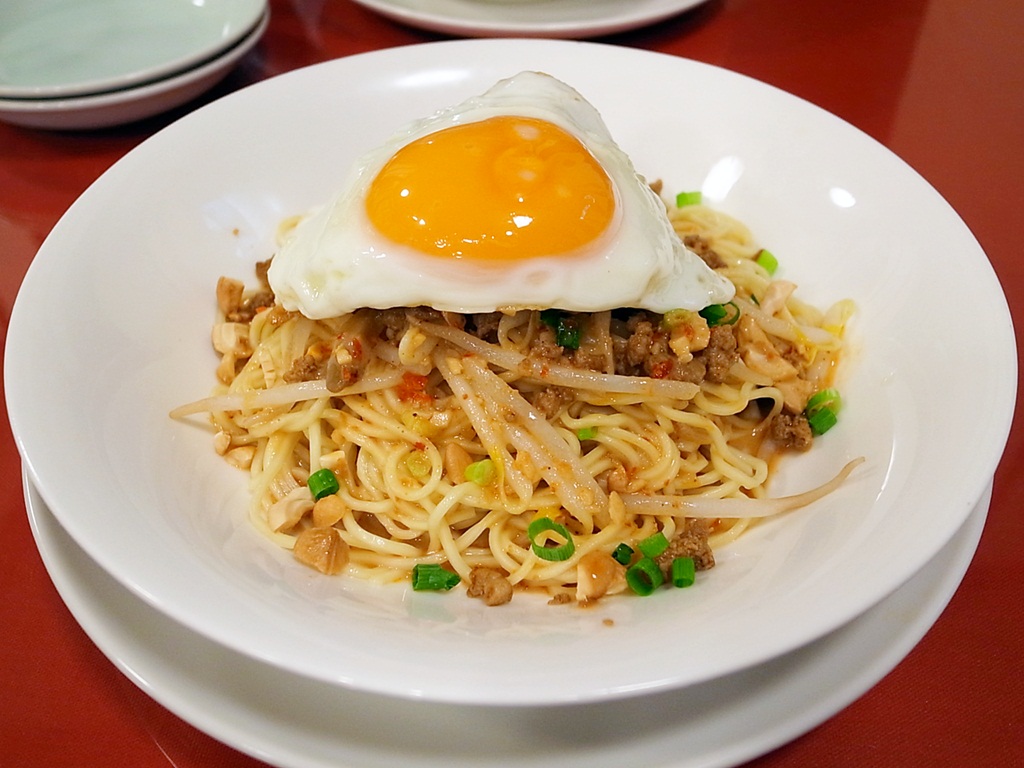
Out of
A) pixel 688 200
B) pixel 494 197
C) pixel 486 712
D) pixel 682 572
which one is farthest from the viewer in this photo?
pixel 688 200

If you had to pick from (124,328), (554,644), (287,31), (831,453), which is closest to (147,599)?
(554,644)

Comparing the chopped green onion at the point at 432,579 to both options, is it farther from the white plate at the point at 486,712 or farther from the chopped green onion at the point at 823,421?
the chopped green onion at the point at 823,421

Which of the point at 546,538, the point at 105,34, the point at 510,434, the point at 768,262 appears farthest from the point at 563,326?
the point at 105,34

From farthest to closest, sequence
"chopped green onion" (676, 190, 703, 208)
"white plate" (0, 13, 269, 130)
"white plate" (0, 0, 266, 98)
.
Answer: "white plate" (0, 0, 266, 98) → "white plate" (0, 13, 269, 130) → "chopped green onion" (676, 190, 703, 208)

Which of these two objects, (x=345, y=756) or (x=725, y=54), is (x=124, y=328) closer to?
(x=345, y=756)

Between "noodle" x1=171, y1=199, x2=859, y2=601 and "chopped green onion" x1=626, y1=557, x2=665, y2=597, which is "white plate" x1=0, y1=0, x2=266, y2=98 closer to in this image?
"noodle" x1=171, y1=199, x2=859, y2=601

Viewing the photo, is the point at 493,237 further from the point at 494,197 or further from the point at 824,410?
the point at 824,410

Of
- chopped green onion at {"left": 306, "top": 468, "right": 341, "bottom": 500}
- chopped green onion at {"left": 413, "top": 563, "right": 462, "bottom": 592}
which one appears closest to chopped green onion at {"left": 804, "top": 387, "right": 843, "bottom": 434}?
chopped green onion at {"left": 413, "top": 563, "right": 462, "bottom": 592}
